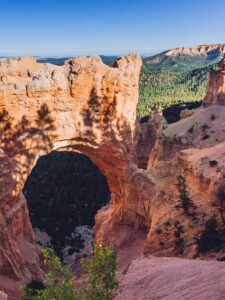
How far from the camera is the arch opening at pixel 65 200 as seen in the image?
4214 centimetres

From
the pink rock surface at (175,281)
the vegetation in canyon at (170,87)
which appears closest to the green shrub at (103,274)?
the pink rock surface at (175,281)

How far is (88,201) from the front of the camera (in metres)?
52.1

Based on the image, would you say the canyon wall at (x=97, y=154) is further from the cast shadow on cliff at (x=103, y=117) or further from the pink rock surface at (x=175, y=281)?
the pink rock surface at (x=175, y=281)

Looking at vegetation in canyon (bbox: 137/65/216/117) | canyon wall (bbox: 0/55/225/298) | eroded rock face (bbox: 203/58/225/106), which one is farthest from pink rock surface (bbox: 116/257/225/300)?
vegetation in canyon (bbox: 137/65/216/117)

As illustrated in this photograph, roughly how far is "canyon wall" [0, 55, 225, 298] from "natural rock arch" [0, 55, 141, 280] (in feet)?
0.16

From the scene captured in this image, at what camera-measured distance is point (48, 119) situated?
2088cm

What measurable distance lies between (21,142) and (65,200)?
32.2 m

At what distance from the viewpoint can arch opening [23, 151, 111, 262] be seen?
42144 millimetres

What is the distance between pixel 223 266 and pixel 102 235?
1690 centimetres

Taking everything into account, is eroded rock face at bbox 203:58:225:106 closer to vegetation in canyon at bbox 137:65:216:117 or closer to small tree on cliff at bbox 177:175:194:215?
vegetation in canyon at bbox 137:65:216:117

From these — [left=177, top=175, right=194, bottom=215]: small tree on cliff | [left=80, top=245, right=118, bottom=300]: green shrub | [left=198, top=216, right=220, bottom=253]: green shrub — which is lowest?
[left=198, top=216, right=220, bottom=253]: green shrub

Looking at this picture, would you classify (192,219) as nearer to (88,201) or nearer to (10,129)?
(10,129)

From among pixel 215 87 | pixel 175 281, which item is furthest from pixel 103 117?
pixel 215 87

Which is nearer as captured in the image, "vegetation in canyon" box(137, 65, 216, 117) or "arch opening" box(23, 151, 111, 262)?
"arch opening" box(23, 151, 111, 262)
